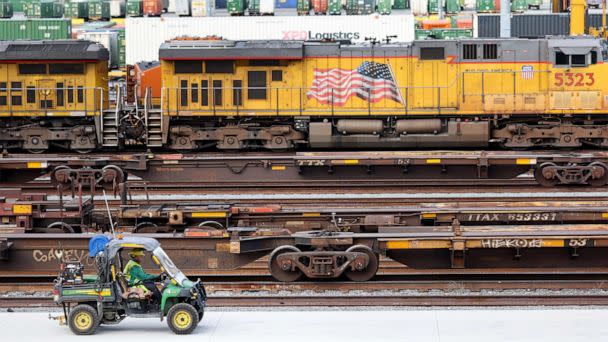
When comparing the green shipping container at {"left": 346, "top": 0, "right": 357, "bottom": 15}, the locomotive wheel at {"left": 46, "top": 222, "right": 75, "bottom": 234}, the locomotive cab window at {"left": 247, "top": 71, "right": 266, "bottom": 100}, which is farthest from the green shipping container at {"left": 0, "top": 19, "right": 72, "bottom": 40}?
the locomotive wheel at {"left": 46, "top": 222, "right": 75, "bottom": 234}

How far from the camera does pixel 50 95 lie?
31.7 meters

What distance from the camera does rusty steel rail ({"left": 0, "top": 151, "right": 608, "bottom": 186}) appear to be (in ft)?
82.1

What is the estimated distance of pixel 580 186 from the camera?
994 inches

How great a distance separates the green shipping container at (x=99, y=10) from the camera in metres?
66.2

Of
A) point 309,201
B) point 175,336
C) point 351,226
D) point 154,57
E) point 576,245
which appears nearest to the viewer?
point 175,336

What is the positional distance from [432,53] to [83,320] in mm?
18915

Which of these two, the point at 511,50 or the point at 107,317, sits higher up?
the point at 511,50

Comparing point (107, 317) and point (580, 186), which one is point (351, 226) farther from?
point (580, 186)

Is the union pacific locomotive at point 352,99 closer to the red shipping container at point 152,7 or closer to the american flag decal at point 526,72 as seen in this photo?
the american flag decal at point 526,72

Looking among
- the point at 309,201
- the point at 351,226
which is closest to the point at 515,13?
the point at 309,201

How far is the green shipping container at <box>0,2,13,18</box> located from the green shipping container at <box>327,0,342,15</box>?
1862 centimetres

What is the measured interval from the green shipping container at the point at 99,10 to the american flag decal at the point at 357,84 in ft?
125

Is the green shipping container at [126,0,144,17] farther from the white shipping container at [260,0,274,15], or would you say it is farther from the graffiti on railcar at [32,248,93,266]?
the graffiti on railcar at [32,248,93,266]

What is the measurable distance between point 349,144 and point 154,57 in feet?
73.7
